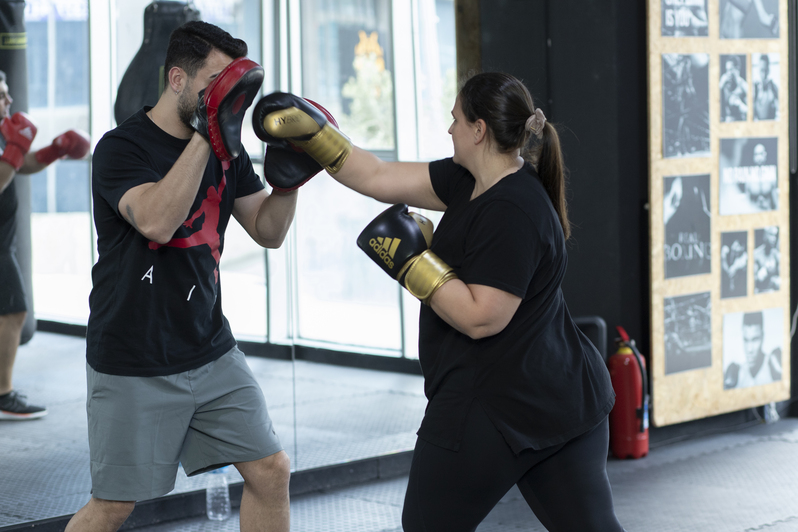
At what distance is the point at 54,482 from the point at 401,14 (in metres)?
2.85

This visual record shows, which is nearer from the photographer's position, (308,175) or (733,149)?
(308,175)

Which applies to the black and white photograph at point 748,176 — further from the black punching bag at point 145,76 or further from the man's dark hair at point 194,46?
the man's dark hair at point 194,46

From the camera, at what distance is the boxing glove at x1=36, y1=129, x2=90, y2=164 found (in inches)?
129

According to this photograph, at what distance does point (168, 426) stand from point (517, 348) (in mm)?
911

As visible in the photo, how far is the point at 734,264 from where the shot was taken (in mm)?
4117

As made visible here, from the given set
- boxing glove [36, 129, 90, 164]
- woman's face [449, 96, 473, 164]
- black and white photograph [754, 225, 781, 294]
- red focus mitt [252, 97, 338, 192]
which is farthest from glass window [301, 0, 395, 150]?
A: woman's face [449, 96, 473, 164]

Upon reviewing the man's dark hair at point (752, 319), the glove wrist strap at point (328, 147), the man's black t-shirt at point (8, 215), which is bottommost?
the man's dark hair at point (752, 319)

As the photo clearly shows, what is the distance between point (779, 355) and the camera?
14.2ft

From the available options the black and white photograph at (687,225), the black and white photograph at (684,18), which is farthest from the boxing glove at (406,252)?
the black and white photograph at (684,18)

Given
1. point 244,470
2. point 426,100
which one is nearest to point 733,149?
point 426,100

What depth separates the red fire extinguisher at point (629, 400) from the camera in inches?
149

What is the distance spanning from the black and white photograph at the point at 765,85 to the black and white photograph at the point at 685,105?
1.07 feet

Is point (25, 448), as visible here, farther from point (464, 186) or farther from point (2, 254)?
point (464, 186)

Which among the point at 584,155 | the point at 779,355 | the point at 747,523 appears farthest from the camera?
the point at 779,355
